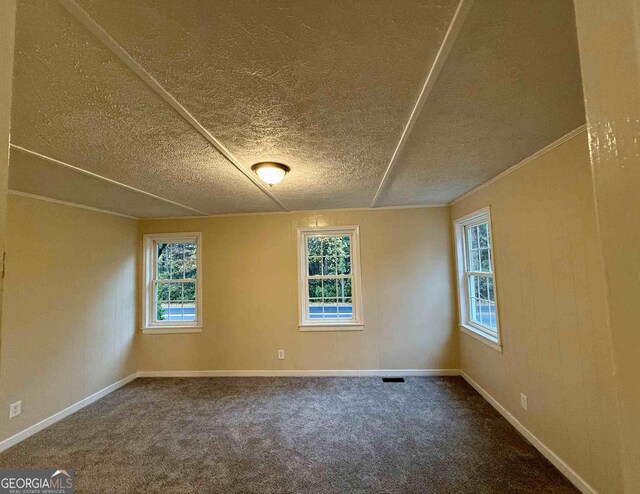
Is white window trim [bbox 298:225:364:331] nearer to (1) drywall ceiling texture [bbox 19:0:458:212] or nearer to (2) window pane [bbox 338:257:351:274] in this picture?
(2) window pane [bbox 338:257:351:274]

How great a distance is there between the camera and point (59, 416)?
124 inches

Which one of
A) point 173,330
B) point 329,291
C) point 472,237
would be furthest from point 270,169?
point 173,330

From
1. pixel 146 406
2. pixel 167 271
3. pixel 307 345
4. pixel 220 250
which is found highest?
pixel 220 250

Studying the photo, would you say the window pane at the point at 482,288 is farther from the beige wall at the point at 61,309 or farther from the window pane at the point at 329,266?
the beige wall at the point at 61,309

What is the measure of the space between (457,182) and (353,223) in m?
1.58

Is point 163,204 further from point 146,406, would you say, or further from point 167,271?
point 146,406

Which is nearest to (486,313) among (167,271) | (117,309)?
(167,271)

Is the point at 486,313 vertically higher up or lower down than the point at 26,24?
lower down

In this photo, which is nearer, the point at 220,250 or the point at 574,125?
the point at 574,125

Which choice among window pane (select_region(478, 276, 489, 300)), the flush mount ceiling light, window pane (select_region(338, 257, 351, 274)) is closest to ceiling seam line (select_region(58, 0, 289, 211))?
the flush mount ceiling light

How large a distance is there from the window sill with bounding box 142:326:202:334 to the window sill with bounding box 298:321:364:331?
1.56 metres

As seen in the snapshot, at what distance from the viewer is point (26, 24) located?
967 millimetres

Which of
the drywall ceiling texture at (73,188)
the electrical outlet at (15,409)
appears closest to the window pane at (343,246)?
the drywall ceiling texture at (73,188)

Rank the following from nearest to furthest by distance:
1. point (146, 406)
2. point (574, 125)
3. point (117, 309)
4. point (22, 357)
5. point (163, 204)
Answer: point (574, 125)
point (22, 357)
point (146, 406)
point (163, 204)
point (117, 309)
